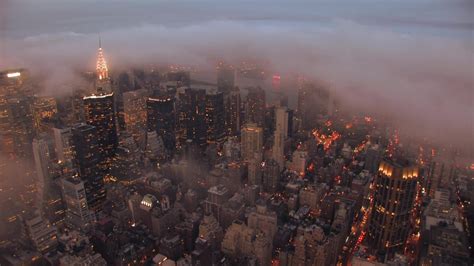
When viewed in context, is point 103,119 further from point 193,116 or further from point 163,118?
point 193,116

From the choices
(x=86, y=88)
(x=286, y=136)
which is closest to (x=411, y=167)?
(x=286, y=136)

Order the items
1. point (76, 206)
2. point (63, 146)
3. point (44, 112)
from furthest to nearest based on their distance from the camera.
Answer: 1. point (44, 112)
2. point (63, 146)
3. point (76, 206)

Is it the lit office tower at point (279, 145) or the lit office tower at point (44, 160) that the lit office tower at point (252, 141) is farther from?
the lit office tower at point (44, 160)

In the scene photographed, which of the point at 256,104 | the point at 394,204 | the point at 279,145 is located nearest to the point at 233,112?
the point at 256,104

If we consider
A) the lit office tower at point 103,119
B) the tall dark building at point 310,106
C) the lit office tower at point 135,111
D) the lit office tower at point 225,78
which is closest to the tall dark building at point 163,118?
the lit office tower at point 135,111

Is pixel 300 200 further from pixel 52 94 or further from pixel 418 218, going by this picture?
pixel 52 94

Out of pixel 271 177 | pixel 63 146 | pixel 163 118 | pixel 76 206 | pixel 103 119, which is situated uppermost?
pixel 103 119
